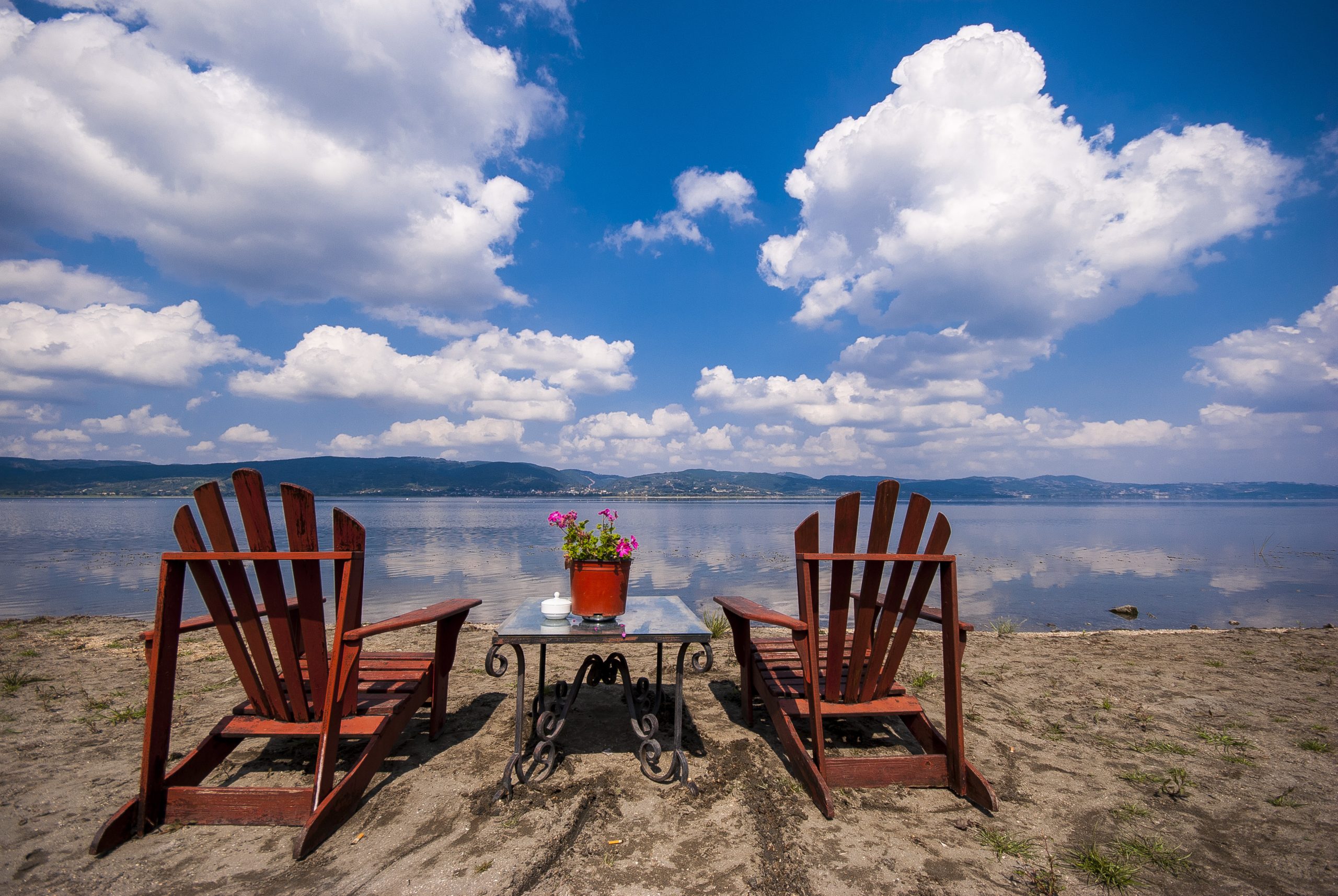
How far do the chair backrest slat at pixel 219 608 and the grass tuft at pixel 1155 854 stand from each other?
4.83 meters

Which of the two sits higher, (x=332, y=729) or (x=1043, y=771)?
(x=332, y=729)

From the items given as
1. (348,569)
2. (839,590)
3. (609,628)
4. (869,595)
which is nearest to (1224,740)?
(869,595)

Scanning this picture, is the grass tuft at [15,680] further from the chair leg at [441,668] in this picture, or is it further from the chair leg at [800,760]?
the chair leg at [800,760]

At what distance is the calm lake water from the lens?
13938mm

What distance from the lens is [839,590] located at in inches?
155

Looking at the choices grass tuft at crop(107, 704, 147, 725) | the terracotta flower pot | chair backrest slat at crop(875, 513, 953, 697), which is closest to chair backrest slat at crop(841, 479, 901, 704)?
chair backrest slat at crop(875, 513, 953, 697)

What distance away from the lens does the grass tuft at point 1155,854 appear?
303cm

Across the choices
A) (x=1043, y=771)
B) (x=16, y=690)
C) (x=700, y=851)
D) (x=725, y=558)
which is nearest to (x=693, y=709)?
(x=700, y=851)

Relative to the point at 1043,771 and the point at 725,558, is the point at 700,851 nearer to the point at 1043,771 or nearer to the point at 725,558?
the point at 1043,771

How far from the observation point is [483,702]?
5.58m

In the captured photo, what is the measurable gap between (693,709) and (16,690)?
6.41 meters

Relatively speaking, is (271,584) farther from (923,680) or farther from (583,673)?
(923,680)

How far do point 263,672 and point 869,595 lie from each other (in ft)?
12.5

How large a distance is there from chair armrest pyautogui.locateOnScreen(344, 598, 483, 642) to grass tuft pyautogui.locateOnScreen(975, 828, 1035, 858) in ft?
11.1
